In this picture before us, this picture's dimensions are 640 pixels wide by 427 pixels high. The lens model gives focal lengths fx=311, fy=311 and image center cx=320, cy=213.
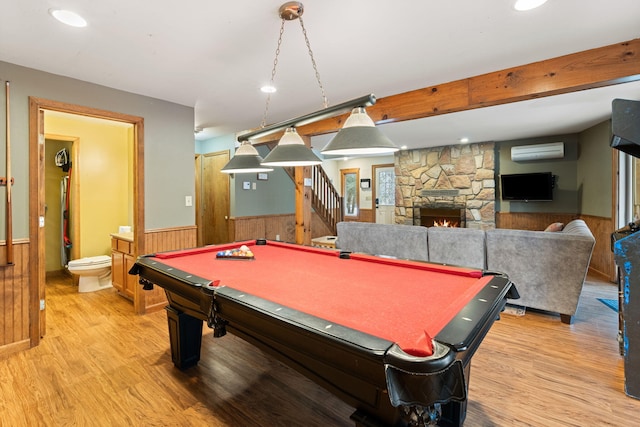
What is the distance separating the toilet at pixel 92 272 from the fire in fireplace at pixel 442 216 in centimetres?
652

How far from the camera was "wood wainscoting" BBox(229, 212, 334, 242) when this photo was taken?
5754 mm

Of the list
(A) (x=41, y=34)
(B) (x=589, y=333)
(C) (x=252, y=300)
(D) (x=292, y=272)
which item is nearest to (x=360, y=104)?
(D) (x=292, y=272)

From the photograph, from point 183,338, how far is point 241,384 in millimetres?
556

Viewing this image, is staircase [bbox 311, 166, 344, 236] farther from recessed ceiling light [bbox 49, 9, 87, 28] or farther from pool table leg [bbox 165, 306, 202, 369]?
recessed ceiling light [bbox 49, 9, 87, 28]

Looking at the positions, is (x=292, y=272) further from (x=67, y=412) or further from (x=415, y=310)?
(x=67, y=412)

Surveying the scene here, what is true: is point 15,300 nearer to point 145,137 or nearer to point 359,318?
point 145,137

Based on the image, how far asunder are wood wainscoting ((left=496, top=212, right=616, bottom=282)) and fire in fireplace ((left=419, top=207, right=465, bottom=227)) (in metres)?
0.82

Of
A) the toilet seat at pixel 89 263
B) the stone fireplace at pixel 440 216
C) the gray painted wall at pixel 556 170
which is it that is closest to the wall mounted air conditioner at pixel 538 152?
the gray painted wall at pixel 556 170

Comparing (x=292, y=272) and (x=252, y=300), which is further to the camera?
(x=292, y=272)

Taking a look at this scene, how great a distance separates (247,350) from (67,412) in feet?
3.88

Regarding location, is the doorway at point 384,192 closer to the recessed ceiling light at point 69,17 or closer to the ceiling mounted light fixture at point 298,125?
the ceiling mounted light fixture at point 298,125

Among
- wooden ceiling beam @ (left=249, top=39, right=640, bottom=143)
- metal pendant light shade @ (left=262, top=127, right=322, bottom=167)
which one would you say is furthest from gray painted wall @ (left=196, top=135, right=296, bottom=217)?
metal pendant light shade @ (left=262, top=127, right=322, bottom=167)

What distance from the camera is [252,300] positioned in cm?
137

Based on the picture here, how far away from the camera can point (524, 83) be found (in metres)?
2.84
